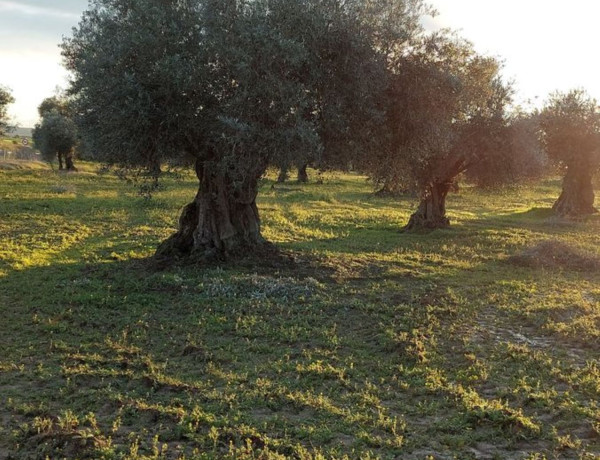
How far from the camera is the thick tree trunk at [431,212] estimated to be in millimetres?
29639

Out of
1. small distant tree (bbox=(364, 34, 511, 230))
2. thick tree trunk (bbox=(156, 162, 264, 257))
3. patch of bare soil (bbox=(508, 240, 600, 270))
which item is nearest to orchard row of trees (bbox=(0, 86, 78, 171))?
thick tree trunk (bbox=(156, 162, 264, 257))

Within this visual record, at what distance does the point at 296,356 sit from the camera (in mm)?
10203

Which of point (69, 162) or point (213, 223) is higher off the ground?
point (69, 162)

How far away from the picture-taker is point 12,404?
304 inches

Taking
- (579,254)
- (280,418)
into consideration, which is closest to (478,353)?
(280,418)

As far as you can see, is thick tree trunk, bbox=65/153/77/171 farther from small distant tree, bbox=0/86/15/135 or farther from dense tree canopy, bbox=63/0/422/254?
dense tree canopy, bbox=63/0/422/254

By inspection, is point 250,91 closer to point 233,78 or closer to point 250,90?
point 250,90

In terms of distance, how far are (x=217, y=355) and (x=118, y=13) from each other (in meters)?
11.5

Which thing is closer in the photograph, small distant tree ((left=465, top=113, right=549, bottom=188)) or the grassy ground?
the grassy ground

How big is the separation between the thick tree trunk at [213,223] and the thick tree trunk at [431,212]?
1390cm

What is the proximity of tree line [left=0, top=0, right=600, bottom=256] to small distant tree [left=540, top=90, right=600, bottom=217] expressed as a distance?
68.2 ft

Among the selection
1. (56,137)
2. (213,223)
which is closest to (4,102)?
(56,137)

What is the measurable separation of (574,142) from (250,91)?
3055 cm

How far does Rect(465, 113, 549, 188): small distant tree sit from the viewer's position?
2738 centimetres
